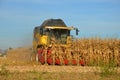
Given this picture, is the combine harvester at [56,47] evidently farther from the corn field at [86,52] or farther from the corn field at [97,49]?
the corn field at [97,49]

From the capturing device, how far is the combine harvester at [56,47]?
1123 inches

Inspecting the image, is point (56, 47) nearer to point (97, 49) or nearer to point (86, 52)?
point (86, 52)

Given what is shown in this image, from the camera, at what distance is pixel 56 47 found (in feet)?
95.3

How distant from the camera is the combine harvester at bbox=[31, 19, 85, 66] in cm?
2852

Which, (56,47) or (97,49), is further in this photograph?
(97,49)

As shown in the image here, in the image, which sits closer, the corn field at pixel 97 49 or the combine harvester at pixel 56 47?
the combine harvester at pixel 56 47

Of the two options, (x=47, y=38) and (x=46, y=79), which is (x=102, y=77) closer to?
(x=46, y=79)

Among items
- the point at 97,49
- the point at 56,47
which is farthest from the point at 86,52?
the point at 56,47

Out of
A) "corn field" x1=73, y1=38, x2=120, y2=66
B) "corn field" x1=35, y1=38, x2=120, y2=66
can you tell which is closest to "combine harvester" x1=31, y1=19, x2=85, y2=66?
"corn field" x1=35, y1=38, x2=120, y2=66

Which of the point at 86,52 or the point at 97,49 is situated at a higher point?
the point at 97,49

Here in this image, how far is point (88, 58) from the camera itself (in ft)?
94.4

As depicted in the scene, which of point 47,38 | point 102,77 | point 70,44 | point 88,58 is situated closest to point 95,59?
point 88,58

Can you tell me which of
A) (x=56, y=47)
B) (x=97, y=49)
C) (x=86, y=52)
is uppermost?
(x=56, y=47)

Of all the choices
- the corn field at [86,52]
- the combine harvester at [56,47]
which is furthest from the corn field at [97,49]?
the combine harvester at [56,47]
